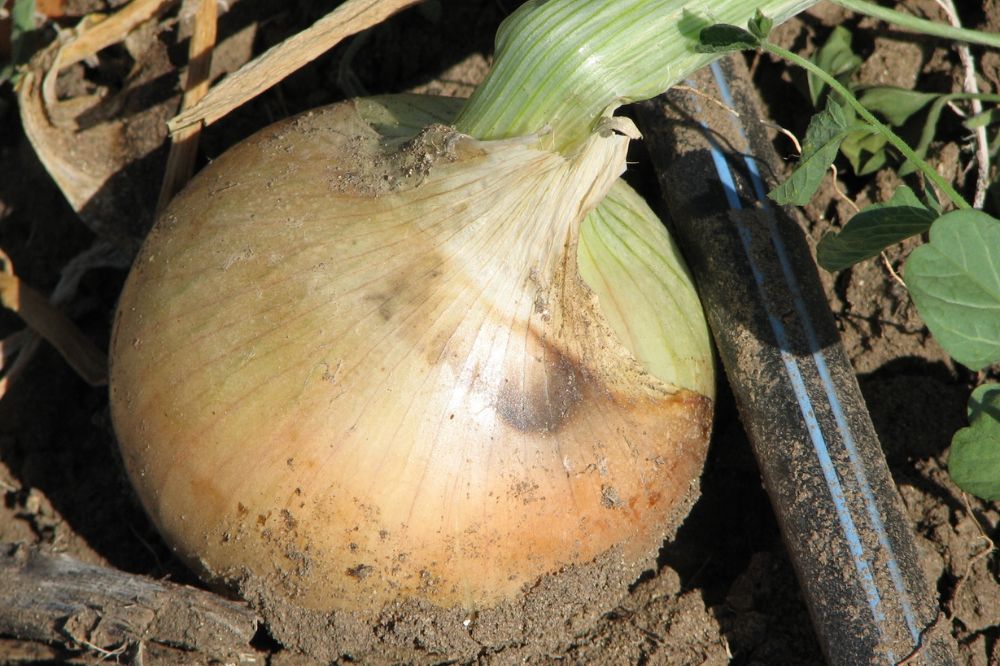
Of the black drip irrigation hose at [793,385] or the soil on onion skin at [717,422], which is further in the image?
the soil on onion skin at [717,422]

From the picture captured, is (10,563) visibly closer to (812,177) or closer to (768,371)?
(768,371)

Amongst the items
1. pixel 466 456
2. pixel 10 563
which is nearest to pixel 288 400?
pixel 466 456

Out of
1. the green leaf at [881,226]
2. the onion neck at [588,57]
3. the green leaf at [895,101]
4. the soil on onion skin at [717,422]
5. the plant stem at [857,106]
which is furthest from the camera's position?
the green leaf at [895,101]

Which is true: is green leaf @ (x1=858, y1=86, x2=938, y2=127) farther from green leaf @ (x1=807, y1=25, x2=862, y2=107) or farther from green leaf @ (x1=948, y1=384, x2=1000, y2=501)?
green leaf @ (x1=948, y1=384, x2=1000, y2=501)

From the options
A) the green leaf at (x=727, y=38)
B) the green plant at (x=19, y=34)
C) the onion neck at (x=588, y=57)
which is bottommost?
the green leaf at (x=727, y=38)

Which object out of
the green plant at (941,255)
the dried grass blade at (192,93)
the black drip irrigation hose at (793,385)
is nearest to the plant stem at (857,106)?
the green plant at (941,255)

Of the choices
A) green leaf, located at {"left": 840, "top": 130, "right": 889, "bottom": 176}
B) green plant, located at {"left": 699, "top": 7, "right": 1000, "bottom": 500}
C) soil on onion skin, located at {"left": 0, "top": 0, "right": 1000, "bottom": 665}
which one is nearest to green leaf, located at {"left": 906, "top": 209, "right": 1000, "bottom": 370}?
green plant, located at {"left": 699, "top": 7, "right": 1000, "bottom": 500}

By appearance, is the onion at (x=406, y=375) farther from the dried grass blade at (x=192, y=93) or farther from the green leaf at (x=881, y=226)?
the dried grass blade at (x=192, y=93)
